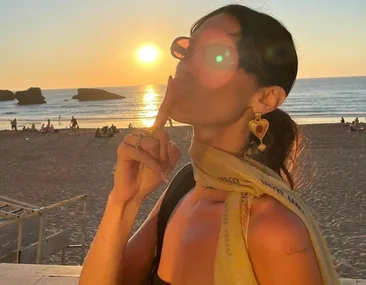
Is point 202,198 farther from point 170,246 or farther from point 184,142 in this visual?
point 184,142

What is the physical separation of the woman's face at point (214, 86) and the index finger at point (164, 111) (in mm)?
18

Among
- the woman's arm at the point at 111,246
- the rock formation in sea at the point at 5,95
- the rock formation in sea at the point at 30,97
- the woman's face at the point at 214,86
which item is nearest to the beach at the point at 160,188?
the woman's face at the point at 214,86

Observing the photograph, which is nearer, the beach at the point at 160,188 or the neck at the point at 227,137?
the neck at the point at 227,137

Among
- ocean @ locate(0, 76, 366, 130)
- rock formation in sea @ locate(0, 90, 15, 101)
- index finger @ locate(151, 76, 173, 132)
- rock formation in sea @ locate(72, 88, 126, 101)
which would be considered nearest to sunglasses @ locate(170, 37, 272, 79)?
index finger @ locate(151, 76, 173, 132)

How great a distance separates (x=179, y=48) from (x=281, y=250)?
2.43 feet

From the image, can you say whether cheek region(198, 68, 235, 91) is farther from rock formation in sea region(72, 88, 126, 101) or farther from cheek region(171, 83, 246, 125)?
rock formation in sea region(72, 88, 126, 101)

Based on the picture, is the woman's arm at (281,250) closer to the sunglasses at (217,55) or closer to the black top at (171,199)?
the sunglasses at (217,55)

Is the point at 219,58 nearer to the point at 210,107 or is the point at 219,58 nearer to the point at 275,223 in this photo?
the point at 210,107

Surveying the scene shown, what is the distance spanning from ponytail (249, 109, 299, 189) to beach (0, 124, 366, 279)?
111 mm

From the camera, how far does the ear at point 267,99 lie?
1571 millimetres

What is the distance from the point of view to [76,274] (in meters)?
3.91

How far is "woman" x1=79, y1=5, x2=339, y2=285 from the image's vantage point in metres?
1.26

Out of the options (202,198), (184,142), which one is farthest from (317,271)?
(184,142)

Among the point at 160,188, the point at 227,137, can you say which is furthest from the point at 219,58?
the point at 160,188
